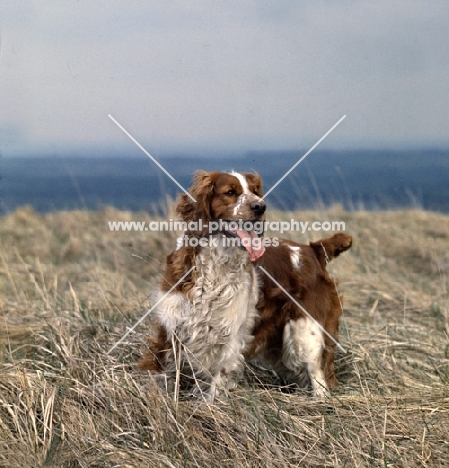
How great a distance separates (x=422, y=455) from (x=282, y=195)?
5.43 m

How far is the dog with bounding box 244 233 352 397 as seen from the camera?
4.24m

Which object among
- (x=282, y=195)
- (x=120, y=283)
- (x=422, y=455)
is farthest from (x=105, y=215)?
(x=422, y=455)

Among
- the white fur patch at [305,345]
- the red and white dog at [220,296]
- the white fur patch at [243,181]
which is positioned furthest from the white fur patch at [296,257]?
the white fur patch at [243,181]

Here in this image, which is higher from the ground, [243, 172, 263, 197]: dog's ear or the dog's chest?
[243, 172, 263, 197]: dog's ear

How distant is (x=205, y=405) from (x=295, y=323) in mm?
998

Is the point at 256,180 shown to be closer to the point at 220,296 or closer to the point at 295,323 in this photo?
the point at 220,296

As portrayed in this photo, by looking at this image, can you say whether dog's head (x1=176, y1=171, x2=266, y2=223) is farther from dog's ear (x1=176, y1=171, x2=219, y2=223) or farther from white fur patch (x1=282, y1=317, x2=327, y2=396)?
white fur patch (x1=282, y1=317, x2=327, y2=396)

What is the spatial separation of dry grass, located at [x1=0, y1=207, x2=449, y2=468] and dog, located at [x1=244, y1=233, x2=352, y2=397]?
0.50 feet

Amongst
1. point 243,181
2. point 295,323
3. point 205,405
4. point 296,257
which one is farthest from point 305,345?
point 243,181

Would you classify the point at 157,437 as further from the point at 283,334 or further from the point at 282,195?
the point at 282,195

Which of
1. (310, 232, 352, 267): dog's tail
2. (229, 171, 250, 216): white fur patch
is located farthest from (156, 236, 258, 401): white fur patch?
(310, 232, 352, 267): dog's tail

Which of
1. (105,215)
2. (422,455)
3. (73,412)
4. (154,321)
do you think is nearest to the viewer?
(422,455)

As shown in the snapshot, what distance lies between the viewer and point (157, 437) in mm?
3234

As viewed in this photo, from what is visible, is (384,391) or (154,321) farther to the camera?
(154,321)
